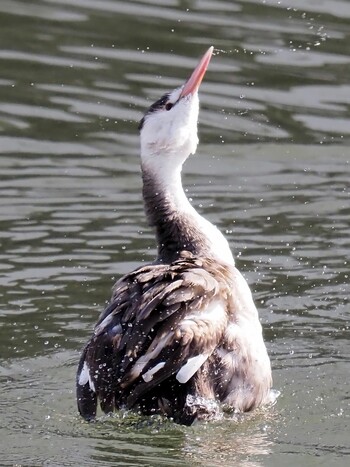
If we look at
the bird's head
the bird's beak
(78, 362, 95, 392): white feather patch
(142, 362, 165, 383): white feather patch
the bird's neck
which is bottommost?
(78, 362, 95, 392): white feather patch

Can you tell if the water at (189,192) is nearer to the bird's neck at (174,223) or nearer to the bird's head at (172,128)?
the bird's neck at (174,223)

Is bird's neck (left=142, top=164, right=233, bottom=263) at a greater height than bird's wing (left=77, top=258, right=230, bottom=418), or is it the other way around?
bird's neck (left=142, top=164, right=233, bottom=263)

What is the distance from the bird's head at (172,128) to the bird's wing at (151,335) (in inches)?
A: 48.0

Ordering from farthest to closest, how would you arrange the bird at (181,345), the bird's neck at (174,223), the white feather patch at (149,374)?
the bird's neck at (174,223), the bird at (181,345), the white feather patch at (149,374)

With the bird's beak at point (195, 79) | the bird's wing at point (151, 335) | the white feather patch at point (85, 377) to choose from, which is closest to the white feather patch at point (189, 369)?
the bird's wing at point (151, 335)

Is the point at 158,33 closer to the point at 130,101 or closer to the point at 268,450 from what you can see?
the point at 130,101

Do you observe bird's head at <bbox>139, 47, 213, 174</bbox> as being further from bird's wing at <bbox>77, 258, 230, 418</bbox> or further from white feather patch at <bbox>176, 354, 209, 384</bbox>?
white feather patch at <bbox>176, 354, 209, 384</bbox>

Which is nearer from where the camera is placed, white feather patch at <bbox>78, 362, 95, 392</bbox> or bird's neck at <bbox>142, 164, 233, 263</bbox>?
white feather patch at <bbox>78, 362, 95, 392</bbox>

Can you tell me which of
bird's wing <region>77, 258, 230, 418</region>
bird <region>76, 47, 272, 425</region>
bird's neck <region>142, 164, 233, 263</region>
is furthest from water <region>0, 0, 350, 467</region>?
bird's neck <region>142, 164, 233, 263</region>

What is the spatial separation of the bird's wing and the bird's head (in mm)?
1220

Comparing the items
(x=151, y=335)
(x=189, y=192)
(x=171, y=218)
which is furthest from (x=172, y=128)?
(x=189, y=192)

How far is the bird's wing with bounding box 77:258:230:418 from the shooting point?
28.3 feet

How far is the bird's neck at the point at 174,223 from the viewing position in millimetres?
9836

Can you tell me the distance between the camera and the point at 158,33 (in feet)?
50.6
